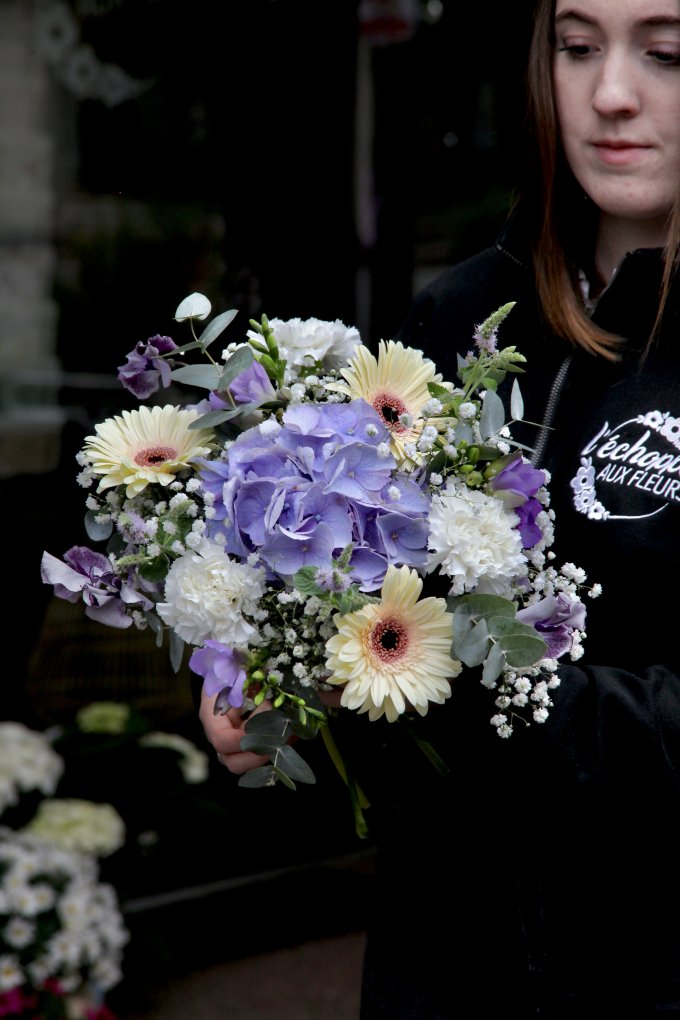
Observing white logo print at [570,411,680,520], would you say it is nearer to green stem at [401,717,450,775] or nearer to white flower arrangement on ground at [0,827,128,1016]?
green stem at [401,717,450,775]

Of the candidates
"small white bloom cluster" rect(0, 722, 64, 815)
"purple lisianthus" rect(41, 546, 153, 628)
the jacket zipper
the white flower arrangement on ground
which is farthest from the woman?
"small white bloom cluster" rect(0, 722, 64, 815)

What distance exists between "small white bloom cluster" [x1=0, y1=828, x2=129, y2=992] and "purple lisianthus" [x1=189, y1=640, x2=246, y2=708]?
171cm

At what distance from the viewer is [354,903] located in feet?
11.8

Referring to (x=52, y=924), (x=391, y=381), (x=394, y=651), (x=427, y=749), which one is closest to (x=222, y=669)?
(x=394, y=651)

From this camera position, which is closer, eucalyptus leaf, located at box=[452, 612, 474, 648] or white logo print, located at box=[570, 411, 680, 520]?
eucalyptus leaf, located at box=[452, 612, 474, 648]

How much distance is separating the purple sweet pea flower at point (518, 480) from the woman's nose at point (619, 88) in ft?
1.80

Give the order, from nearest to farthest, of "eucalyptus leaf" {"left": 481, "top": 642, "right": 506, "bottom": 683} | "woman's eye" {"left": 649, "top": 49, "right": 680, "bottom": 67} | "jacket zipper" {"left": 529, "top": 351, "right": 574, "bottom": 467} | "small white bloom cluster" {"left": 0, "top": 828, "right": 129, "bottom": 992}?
1. "eucalyptus leaf" {"left": 481, "top": 642, "right": 506, "bottom": 683}
2. "woman's eye" {"left": 649, "top": 49, "right": 680, "bottom": 67}
3. "jacket zipper" {"left": 529, "top": 351, "right": 574, "bottom": 467}
4. "small white bloom cluster" {"left": 0, "top": 828, "right": 129, "bottom": 992}

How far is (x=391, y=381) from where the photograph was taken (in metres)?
1.38

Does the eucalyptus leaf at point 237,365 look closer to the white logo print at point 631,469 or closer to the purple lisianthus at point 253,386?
the purple lisianthus at point 253,386

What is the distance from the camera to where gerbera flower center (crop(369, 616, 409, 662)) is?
1206mm

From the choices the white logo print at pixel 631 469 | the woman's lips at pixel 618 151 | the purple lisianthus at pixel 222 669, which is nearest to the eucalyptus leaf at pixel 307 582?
the purple lisianthus at pixel 222 669

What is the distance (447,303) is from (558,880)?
90 cm

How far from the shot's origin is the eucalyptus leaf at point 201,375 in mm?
1349

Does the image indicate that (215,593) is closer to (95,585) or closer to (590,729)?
(95,585)
